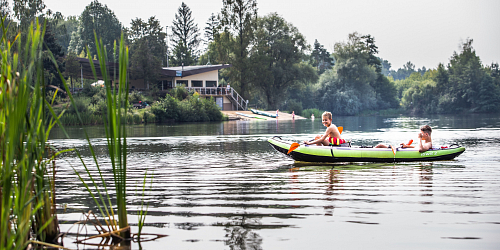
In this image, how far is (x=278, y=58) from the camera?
58.2 m

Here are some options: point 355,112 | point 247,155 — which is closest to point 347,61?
point 355,112

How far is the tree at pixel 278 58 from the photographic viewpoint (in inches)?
2158

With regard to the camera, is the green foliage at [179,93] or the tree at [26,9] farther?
the green foliage at [179,93]

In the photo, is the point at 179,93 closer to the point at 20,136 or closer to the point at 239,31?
the point at 239,31

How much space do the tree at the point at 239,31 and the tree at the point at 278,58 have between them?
5.46ft

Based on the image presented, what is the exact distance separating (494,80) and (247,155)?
217 feet

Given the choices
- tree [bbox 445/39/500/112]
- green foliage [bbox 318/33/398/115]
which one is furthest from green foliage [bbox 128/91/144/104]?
tree [bbox 445/39/500/112]

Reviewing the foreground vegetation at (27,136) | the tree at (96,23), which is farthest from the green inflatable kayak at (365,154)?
the tree at (96,23)

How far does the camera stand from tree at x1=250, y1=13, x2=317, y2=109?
5481 centimetres

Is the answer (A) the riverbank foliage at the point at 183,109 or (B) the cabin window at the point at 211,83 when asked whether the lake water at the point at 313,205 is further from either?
(B) the cabin window at the point at 211,83

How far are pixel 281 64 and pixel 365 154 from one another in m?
48.1

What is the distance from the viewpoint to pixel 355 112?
6369cm

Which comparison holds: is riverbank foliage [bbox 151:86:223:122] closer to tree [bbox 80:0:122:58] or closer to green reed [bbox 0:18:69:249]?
green reed [bbox 0:18:69:249]

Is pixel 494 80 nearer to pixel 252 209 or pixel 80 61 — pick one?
pixel 80 61
